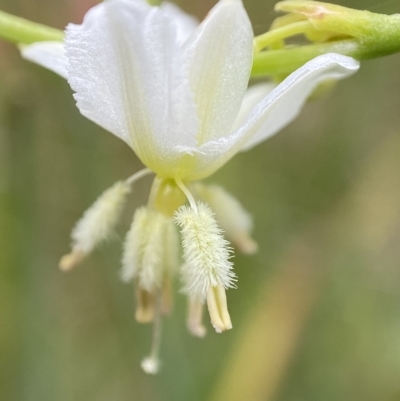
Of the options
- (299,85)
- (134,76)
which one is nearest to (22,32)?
(134,76)

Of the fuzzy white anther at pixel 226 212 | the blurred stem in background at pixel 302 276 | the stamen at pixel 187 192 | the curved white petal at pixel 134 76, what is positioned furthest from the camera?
the blurred stem in background at pixel 302 276

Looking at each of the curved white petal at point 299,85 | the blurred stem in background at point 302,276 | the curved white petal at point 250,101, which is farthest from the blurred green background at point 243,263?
the curved white petal at point 299,85

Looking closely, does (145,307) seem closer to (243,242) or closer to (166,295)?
(166,295)

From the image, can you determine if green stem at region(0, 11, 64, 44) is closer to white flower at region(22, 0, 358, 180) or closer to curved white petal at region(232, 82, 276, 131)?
Result: white flower at region(22, 0, 358, 180)

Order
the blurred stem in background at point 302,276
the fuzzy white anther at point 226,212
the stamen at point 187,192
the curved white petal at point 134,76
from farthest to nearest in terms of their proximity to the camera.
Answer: the blurred stem in background at point 302,276
the fuzzy white anther at point 226,212
the stamen at point 187,192
the curved white petal at point 134,76

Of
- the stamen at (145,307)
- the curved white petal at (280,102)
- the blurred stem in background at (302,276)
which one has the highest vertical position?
the curved white petal at (280,102)

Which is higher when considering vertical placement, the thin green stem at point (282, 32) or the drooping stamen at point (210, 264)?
the thin green stem at point (282, 32)

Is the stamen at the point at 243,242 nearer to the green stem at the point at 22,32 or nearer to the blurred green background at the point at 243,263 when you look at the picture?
the green stem at the point at 22,32
